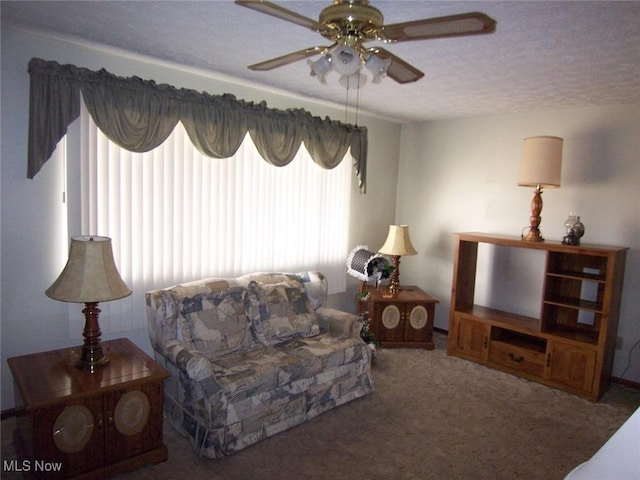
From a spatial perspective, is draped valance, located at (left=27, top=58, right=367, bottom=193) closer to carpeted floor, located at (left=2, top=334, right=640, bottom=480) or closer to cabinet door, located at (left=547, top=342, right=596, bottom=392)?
carpeted floor, located at (left=2, top=334, right=640, bottom=480)

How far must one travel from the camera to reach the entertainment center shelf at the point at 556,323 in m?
3.46

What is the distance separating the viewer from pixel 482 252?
4.62 meters

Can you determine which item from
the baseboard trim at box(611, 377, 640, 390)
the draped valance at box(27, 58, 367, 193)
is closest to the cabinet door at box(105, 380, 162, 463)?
the draped valance at box(27, 58, 367, 193)

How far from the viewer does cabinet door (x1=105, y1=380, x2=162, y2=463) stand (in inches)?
91.3

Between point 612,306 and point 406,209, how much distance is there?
96.6 inches

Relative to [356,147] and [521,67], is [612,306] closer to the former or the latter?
[521,67]

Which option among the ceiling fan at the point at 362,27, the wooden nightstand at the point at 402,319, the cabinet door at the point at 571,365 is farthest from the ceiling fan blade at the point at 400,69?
the cabinet door at the point at 571,365

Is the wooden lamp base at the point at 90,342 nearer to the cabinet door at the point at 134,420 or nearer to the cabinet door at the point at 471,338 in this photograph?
the cabinet door at the point at 134,420

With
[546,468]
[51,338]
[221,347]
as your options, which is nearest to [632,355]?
[546,468]

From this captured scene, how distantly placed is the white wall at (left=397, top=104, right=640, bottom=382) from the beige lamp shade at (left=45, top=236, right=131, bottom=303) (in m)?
3.68

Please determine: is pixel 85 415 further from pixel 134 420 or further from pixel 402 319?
pixel 402 319

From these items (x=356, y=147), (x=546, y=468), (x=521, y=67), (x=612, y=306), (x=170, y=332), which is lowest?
(x=546, y=468)

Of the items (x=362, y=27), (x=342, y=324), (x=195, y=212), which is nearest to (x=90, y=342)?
(x=195, y=212)

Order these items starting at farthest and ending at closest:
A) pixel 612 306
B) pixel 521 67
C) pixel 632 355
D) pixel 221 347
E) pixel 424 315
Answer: pixel 424 315, pixel 632 355, pixel 612 306, pixel 221 347, pixel 521 67
